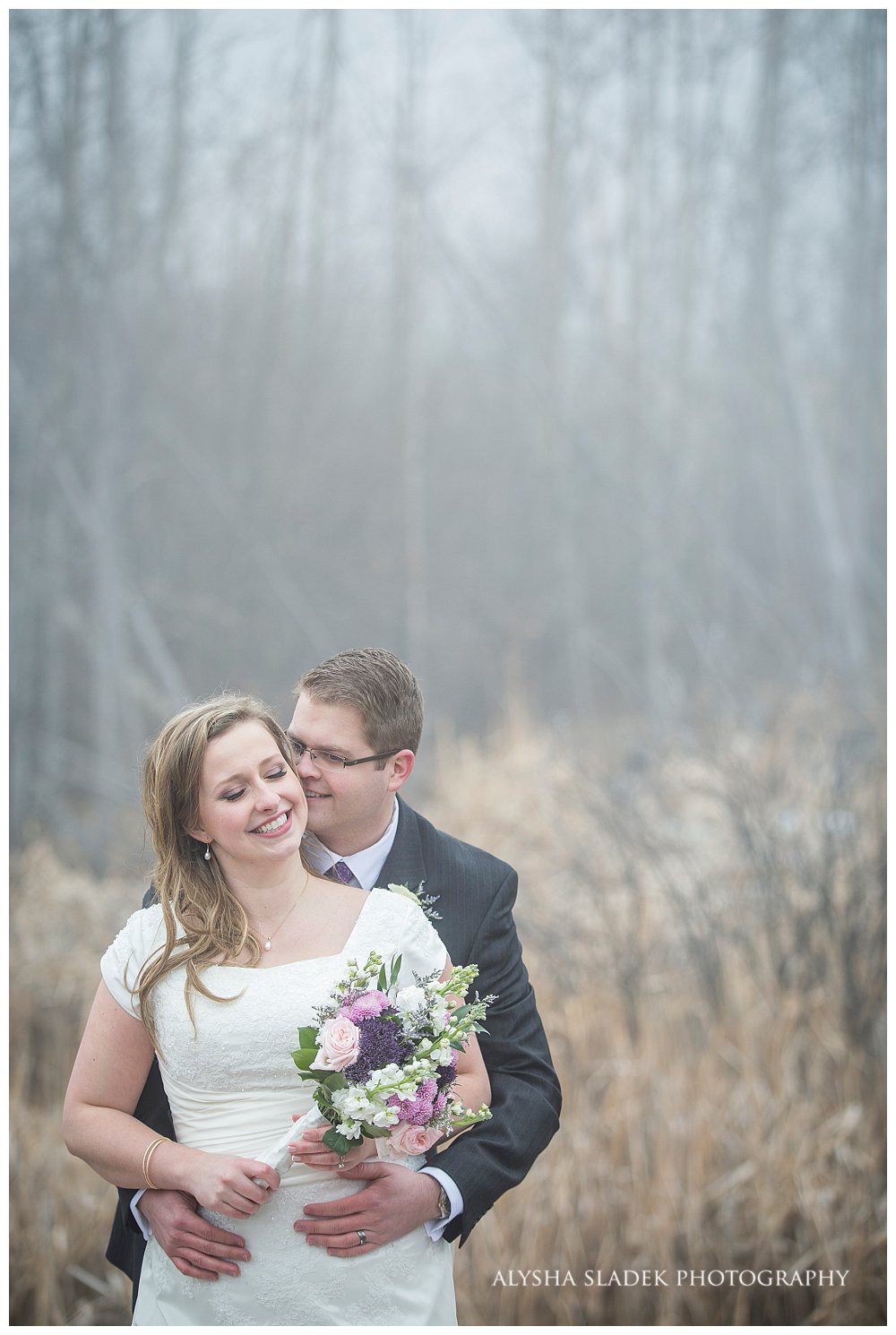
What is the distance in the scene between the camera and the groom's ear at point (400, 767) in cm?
167

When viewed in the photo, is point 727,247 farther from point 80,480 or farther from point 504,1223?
point 504,1223

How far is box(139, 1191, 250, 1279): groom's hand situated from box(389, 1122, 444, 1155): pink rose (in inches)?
11.1

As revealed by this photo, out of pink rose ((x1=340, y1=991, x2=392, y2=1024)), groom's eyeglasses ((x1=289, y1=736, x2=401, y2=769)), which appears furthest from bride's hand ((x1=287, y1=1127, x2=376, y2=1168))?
groom's eyeglasses ((x1=289, y1=736, x2=401, y2=769))

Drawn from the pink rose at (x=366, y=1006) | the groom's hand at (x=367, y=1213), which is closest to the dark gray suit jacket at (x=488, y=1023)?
the groom's hand at (x=367, y=1213)

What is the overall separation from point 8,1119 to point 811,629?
322 centimetres

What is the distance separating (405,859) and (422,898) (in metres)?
0.07

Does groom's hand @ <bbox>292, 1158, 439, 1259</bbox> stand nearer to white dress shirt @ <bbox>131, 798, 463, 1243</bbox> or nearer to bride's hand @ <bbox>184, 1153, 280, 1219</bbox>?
bride's hand @ <bbox>184, 1153, 280, 1219</bbox>

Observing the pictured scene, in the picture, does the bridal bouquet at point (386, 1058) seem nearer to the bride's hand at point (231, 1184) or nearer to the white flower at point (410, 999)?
the white flower at point (410, 999)

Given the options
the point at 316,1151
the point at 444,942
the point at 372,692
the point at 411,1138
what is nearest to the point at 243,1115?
the point at 316,1151

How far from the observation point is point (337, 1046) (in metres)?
1.29

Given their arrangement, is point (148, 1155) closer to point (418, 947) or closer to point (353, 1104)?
point (353, 1104)

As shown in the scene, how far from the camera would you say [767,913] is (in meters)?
3.62

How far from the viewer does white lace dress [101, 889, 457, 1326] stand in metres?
1.44

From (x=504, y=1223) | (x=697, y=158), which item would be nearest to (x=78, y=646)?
(x=504, y=1223)
